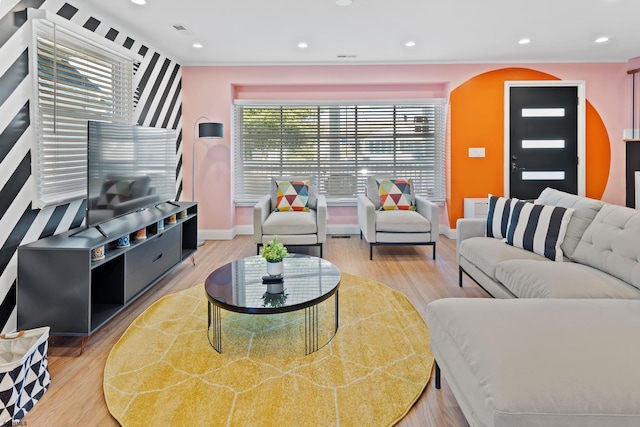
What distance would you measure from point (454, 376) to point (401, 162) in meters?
4.39

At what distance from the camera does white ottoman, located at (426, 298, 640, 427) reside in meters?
1.06

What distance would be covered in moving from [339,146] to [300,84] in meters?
1.06

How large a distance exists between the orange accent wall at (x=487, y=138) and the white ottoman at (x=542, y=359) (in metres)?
3.73

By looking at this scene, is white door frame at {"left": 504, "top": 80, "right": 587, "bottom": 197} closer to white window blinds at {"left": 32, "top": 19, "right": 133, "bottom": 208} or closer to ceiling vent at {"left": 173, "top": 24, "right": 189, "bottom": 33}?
ceiling vent at {"left": 173, "top": 24, "right": 189, "bottom": 33}

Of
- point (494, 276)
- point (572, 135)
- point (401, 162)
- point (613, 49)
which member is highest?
point (613, 49)

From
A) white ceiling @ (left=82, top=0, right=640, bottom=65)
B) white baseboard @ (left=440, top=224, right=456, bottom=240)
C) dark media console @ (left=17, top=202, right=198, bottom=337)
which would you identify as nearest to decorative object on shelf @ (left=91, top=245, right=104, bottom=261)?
dark media console @ (left=17, top=202, right=198, bottom=337)

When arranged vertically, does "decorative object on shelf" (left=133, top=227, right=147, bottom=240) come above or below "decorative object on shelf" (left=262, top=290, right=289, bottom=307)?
above

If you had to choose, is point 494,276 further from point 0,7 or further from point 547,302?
point 0,7

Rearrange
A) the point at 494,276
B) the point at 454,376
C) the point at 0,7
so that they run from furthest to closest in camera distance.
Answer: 1. the point at 494,276
2. the point at 0,7
3. the point at 454,376

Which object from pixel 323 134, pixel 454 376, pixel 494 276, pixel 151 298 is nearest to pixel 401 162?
pixel 323 134

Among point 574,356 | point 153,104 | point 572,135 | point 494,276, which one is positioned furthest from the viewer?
point 572,135

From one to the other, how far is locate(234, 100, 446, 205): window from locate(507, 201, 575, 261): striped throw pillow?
2699 millimetres

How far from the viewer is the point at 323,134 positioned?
552 cm

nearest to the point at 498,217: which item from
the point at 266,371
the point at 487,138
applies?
the point at 266,371
